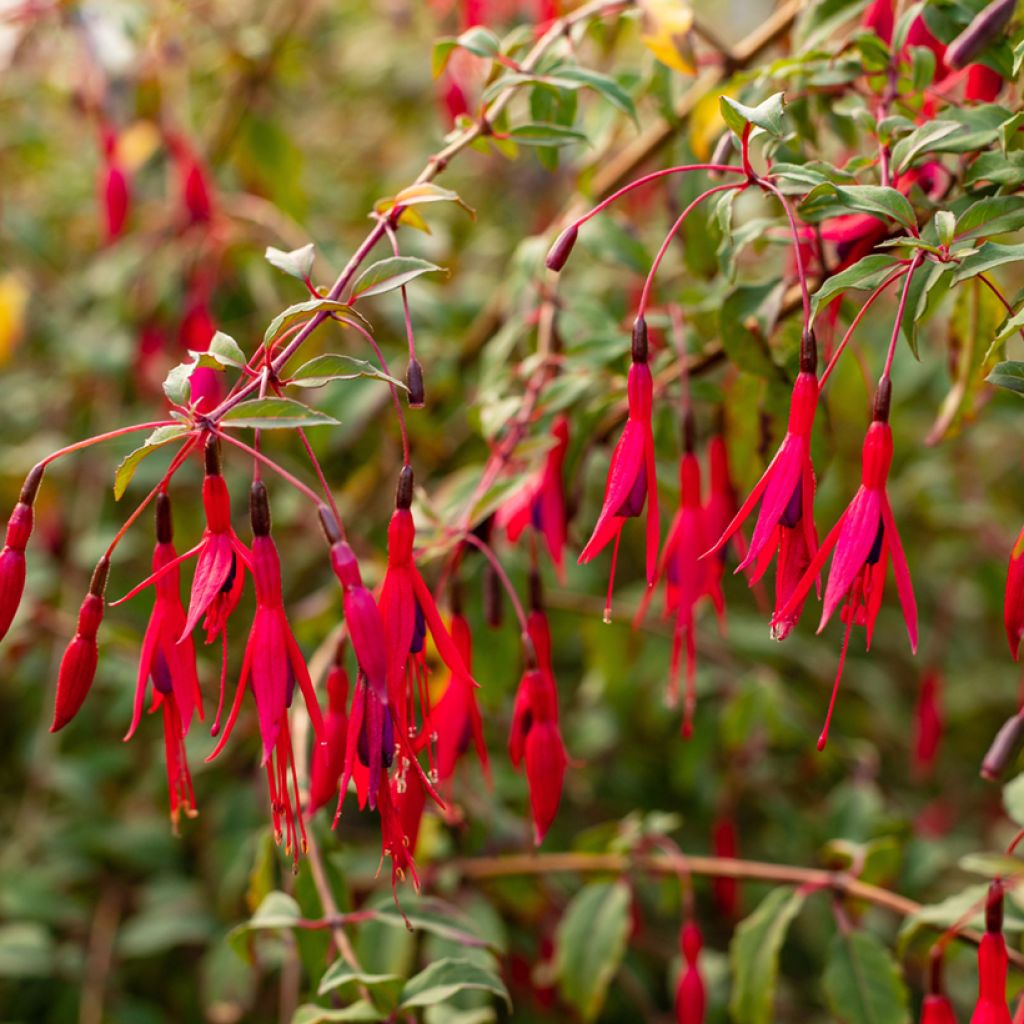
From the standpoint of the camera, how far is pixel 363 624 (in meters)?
0.46

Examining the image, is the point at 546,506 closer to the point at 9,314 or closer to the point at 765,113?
the point at 765,113

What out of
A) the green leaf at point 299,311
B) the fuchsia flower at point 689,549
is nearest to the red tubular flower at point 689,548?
the fuchsia flower at point 689,549

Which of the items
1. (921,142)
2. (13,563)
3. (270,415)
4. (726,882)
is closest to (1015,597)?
(921,142)

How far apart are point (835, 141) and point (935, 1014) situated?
63cm

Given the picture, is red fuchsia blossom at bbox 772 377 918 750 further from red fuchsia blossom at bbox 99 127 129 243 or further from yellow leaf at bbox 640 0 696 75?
red fuchsia blossom at bbox 99 127 129 243

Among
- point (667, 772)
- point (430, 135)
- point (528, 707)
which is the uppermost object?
point (430, 135)

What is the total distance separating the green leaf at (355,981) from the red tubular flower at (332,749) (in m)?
0.09

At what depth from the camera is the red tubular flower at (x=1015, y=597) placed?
0.50 meters

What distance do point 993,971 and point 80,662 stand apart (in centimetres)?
46

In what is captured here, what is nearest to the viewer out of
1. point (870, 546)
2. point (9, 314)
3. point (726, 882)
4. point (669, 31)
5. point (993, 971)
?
point (870, 546)

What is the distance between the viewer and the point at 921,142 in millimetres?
558

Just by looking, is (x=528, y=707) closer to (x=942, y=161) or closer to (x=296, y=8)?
(x=942, y=161)

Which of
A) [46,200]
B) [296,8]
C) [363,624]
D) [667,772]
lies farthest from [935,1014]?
[46,200]

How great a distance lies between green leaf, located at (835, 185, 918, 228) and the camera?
0.52 m
